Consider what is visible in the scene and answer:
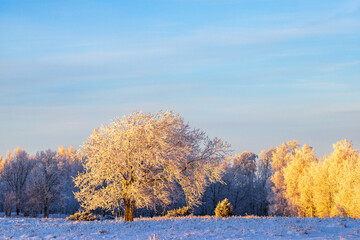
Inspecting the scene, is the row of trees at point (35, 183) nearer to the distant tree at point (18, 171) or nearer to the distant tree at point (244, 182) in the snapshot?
the distant tree at point (18, 171)

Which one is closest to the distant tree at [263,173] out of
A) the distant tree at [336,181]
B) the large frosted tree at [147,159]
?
the distant tree at [336,181]

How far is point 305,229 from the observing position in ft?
72.3

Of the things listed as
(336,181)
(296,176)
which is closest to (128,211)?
(336,181)

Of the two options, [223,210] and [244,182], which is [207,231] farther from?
[244,182]

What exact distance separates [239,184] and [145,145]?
7820 cm

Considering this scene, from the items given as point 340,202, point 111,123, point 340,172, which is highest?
point 111,123

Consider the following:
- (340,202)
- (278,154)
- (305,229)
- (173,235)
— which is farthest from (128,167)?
(278,154)

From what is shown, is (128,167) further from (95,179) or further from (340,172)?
(340,172)

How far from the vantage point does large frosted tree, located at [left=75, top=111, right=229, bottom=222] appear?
1200 inches

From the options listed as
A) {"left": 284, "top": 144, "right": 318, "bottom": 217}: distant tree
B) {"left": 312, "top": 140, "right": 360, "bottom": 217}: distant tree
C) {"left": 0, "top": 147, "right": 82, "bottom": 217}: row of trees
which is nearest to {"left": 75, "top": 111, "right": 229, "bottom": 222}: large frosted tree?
{"left": 312, "top": 140, "right": 360, "bottom": 217}: distant tree

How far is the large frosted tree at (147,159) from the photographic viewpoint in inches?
1200

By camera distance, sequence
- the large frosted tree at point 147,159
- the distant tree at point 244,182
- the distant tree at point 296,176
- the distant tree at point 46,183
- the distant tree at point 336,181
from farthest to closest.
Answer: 1. the distant tree at point 244,182
2. the distant tree at point 46,183
3. the distant tree at point 296,176
4. the distant tree at point 336,181
5. the large frosted tree at point 147,159

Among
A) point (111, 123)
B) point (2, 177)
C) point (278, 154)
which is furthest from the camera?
point (2, 177)

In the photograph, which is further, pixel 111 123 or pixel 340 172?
pixel 340 172
